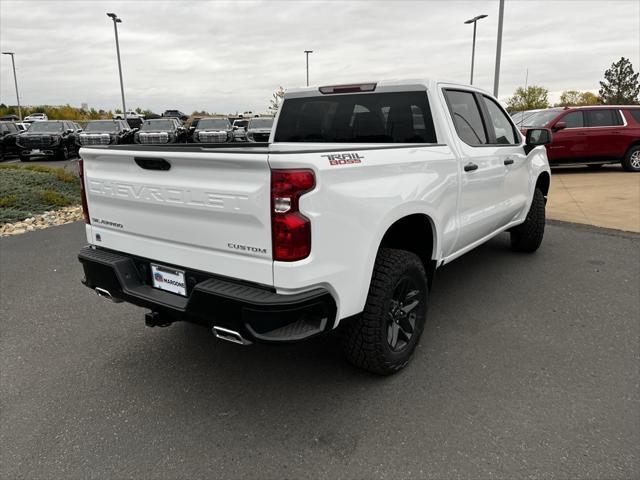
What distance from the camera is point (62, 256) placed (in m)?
5.99

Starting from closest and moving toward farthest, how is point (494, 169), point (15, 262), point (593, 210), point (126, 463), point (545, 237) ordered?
point (126, 463)
point (494, 169)
point (15, 262)
point (545, 237)
point (593, 210)

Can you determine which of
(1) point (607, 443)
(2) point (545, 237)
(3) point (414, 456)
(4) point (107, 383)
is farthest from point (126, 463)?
(2) point (545, 237)

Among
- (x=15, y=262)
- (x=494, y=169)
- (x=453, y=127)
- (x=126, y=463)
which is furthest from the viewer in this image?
(x=15, y=262)

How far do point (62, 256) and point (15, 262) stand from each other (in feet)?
1.63

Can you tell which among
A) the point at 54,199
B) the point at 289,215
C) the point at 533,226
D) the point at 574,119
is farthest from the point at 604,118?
the point at 289,215

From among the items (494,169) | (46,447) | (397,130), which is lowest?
(46,447)

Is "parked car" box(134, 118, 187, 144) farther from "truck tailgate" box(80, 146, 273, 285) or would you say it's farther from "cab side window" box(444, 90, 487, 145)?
"truck tailgate" box(80, 146, 273, 285)

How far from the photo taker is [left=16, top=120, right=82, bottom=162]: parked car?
1888cm

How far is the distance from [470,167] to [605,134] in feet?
36.9

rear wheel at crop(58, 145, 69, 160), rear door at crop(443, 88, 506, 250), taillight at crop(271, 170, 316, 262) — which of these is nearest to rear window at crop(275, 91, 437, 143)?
rear door at crop(443, 88, 506, 250)

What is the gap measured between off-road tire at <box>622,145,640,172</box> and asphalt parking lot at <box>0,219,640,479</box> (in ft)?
34.1

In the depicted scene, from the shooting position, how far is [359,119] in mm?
4004

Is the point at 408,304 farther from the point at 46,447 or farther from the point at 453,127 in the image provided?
the point at 46,447

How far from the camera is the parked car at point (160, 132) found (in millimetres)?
21297
